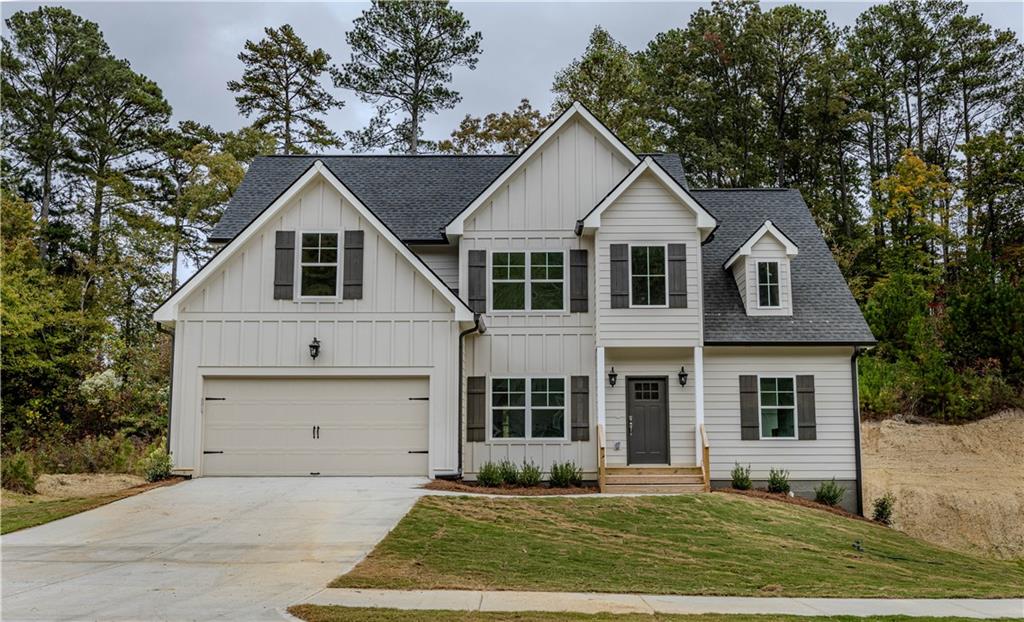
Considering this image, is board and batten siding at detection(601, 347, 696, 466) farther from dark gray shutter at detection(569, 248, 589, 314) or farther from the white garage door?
the white garage door

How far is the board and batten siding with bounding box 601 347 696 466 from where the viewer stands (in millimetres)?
17500

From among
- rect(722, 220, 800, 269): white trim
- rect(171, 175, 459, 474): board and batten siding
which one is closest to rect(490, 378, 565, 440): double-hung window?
rect(171, 175, 459, 474): board and batten siding

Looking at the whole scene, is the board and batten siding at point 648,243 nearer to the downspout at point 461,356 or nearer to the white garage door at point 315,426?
the downspout at point 461,356

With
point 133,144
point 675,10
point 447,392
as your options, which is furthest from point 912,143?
point 133,144

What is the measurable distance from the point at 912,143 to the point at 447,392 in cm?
3062

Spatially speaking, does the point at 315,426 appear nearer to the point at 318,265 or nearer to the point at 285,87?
the point at 318,265

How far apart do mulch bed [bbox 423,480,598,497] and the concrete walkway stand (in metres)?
6.59

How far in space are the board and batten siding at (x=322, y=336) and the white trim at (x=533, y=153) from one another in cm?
172

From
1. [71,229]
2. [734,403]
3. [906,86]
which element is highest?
[906,86]

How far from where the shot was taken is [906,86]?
1487 inches

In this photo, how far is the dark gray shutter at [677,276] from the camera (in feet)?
55.9

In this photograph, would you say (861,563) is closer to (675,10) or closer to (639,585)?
(639,585)

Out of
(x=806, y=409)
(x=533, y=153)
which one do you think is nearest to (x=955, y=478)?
(x=806, y=409)

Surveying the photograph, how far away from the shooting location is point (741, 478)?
17.0 m
